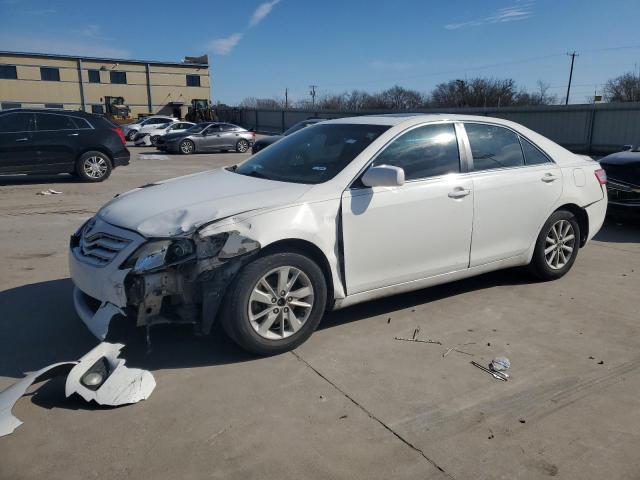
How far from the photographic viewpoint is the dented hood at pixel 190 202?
3.53 meters

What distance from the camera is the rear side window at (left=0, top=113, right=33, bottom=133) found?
11.4 m

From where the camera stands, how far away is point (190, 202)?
12.4ft

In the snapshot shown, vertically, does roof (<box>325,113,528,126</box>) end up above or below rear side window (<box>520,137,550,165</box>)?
above

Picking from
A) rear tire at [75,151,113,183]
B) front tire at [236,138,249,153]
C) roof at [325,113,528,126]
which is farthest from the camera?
front tire at [236,138,249,153]

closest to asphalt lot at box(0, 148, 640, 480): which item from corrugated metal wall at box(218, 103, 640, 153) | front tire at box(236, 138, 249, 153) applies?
corrugated metal wall at box(218, 103, 640, 153)

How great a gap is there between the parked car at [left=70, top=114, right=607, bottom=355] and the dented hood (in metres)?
0.01

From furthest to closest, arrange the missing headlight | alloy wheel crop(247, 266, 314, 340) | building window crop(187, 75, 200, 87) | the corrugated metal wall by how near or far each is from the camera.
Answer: building window crop(187, 75, 200, 87) → the corrugated metal wall → alloy wheel crop(247, 266, 314, 340) → the missing headlight

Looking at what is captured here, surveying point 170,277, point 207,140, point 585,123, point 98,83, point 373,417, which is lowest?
point 373,417

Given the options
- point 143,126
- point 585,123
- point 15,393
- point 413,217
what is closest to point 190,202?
point 15,393

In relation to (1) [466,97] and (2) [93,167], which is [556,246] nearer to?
(2) [93,167]

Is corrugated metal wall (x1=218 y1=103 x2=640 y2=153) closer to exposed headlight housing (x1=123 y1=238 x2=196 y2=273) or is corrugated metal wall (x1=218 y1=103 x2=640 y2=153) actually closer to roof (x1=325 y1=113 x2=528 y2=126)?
roof (x1=325 y1=113 x2=528 y2=126)

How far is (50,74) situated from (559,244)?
6404cm

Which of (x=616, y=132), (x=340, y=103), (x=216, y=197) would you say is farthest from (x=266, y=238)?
(x=340, y=103)

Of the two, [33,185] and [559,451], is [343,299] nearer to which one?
[559,451]
